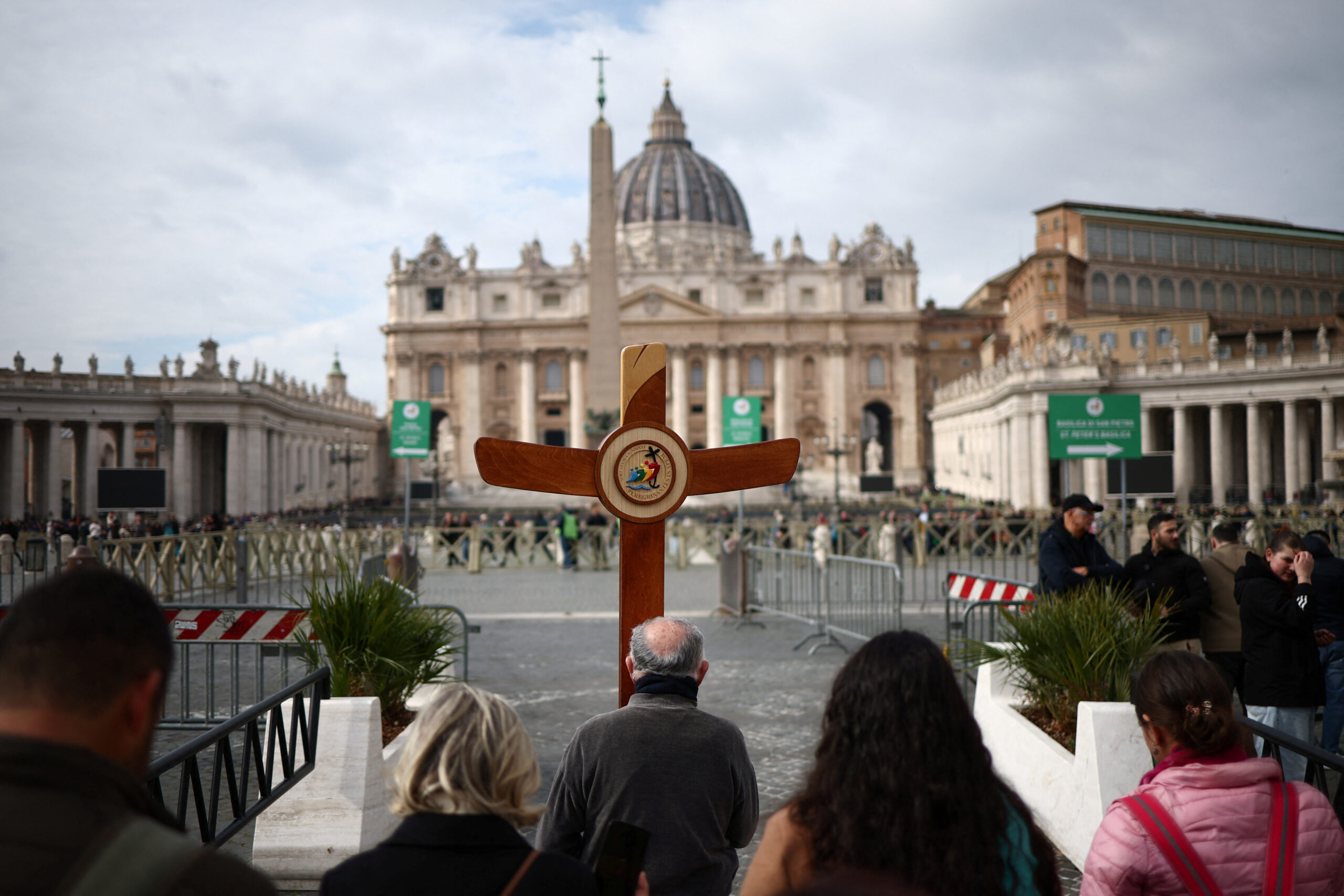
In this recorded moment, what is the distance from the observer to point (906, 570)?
19625 millimetres

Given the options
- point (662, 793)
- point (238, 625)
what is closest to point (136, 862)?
point (662, 793)

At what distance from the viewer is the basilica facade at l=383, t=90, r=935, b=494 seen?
68.9 m

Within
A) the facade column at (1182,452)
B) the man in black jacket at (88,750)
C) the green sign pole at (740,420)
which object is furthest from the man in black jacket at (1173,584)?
the facade column at (1182,452)

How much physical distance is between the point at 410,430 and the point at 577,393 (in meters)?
51.6

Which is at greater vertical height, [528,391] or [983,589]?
[528,391]

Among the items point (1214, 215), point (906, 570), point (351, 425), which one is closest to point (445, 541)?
point (906, 570)

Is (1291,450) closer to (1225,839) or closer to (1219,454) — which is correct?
(1219,454)

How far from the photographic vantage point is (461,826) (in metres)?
1.86

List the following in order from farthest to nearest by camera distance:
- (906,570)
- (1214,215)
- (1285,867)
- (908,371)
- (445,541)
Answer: (908,371) → (1214,215) → (445,541) → (906,570) → (1285,867)

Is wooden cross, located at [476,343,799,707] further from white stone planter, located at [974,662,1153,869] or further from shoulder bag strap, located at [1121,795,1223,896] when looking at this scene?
shoulder bag strap, located at [1121,795,1223,896]

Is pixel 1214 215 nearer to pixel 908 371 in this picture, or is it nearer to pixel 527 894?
pixel 908 371

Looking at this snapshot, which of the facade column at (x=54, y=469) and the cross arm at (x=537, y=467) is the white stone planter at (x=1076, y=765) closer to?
the cross arm at (x=537, y=467)

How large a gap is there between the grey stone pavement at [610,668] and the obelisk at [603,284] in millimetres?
13813

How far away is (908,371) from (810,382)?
6836 mm
